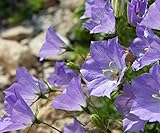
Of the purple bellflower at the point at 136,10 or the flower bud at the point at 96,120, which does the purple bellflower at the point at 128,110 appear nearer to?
the flower bud at the point at 96,120

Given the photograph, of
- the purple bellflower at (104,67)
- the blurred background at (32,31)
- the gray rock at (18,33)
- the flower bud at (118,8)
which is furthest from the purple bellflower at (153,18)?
the gray rock at (18,33)

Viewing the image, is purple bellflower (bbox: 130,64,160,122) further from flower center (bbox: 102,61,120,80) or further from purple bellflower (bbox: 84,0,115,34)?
purple bellflower (bbox: 84,0,115,34)

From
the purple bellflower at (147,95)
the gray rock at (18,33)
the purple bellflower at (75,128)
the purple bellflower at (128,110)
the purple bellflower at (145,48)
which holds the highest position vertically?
the purple bellflower at (145,48)

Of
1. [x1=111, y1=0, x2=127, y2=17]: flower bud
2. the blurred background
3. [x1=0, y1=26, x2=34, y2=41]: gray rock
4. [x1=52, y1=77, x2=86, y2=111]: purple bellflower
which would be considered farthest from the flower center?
→ [x1=0, y1=26, x2=34, y2=41]: gray rock

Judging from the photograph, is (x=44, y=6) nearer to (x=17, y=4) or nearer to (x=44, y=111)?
(x=17, y=4)

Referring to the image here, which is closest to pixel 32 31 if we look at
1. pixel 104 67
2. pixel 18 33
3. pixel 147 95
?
pixel 18 33

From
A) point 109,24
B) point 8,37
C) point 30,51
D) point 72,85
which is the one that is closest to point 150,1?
point 109,24

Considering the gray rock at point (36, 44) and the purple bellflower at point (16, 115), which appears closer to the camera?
the purple bellflower at point (16, 115)

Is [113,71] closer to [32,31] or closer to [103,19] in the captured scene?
[103,19]
